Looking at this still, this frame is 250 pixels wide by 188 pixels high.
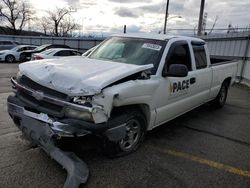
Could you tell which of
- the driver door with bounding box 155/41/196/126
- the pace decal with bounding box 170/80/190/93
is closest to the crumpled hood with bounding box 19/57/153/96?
the driver door with bounding box 155/41/196/126

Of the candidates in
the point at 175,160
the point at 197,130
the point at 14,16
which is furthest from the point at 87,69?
the point at 14,16

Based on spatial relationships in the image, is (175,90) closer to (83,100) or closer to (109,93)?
(109,93)

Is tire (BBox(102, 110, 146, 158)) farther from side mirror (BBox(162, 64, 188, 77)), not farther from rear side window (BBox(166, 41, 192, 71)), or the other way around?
rear side window (BBox(166, 41, 192, 71))

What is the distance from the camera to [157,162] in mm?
4027

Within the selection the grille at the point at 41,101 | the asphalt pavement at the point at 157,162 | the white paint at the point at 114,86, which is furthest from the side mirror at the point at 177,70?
the grille at the point at 41,101

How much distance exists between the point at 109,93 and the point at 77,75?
1.74 ft

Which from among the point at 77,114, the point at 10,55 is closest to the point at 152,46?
the point at 77,114

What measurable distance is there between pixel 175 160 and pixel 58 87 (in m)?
2.09

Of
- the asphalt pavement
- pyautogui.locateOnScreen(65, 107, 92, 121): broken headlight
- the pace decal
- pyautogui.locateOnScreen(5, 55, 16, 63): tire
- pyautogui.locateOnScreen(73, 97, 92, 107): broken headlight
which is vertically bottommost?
pyautogui.locateOnScreen(5, 55, 16, 63): tire

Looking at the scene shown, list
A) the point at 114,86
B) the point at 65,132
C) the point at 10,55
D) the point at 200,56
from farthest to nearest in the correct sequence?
the point at 10,55
the point at 200,56
the point at 114,86
the point at 65,132

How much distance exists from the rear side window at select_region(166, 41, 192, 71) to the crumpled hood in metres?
0.84

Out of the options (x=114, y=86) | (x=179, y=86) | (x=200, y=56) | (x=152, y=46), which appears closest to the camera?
(x=114, y=86)

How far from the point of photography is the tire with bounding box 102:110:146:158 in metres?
3.82

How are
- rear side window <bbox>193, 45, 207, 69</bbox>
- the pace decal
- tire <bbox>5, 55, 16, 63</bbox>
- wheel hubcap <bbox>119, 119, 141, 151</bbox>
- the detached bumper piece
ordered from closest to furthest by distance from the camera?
1. the detached bumper piece
2. wheel hubcap <bbox>119, 119, 141, 151</bbox>
3. the pace decal
4. rear side window <bbox>193, 45, 207, 69</bbox>
5. tire <bbox>5, 55, 16, 63</bbox>
